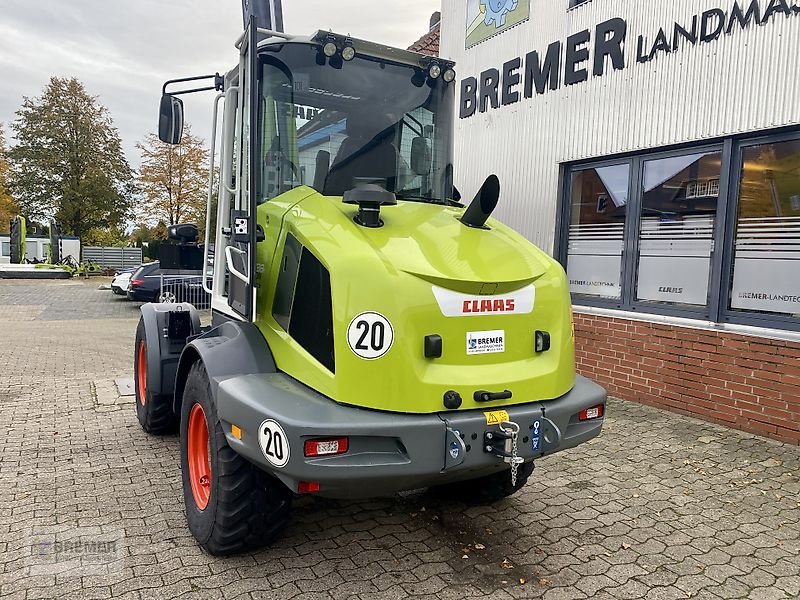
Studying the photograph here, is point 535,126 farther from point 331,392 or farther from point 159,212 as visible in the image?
point 159,212

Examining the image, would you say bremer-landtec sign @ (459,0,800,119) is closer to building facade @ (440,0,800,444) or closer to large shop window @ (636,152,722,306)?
building facade @ (440,0,800,444)

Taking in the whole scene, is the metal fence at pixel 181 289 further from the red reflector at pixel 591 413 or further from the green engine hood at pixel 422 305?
the red reflector at pixel 591 413

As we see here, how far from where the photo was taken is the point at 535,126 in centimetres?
763

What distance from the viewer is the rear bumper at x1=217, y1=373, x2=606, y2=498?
8.39ft

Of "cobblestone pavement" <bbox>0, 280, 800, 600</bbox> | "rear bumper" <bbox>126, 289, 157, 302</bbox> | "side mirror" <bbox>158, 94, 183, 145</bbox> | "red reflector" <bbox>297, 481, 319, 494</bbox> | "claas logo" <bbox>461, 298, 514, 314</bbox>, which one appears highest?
"side mirror" <bbox>158, 94, 183, 145</bbox>

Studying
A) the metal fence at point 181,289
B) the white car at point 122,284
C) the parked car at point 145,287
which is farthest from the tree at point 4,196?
the metal fence at point 181,289

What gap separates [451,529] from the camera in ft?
12.0

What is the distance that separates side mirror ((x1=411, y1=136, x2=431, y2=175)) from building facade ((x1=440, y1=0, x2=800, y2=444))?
3.30 m

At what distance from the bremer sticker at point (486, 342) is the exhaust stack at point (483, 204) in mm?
715

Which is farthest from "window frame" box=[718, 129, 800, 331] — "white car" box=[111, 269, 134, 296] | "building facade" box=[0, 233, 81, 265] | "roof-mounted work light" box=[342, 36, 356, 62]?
"building facade" box=[0, 233, 81, 265]

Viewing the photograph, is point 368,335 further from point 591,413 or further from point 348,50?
point 348,50

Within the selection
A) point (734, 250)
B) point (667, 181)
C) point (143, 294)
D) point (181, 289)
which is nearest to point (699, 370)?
point (734, 250)

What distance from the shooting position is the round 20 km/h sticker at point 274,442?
8.38ft

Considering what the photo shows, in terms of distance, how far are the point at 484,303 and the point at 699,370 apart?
389 centimetres
